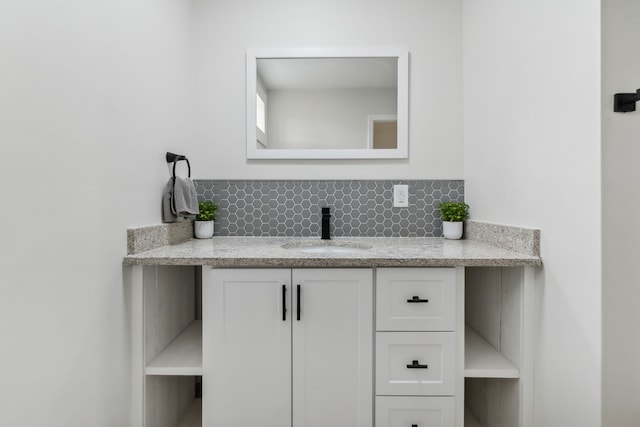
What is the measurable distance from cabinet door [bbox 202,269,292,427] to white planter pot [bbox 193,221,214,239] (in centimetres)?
64

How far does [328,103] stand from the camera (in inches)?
73.2

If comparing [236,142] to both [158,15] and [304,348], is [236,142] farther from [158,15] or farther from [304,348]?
[304,348]

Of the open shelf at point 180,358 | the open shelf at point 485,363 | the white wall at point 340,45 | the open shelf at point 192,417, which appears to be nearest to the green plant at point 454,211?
the white wall at point 340,45

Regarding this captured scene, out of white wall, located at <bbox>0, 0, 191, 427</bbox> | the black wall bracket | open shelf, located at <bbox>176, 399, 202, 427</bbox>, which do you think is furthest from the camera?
open shelf, located at <bbox>176, 399, 202, 427</bbox>

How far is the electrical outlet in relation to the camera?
191 centimetres

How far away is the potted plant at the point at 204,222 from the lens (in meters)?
1.84

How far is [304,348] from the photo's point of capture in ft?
4.21

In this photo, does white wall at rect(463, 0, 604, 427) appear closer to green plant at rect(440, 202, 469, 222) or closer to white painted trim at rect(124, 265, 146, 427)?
green plant at rect(440, 202, 469, 222)

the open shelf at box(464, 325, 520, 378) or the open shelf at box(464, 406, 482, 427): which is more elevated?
the open shelf at box(464, 325, 520, 378)

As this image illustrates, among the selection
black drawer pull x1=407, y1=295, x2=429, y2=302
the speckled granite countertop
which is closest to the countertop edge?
the speckled granite countertop

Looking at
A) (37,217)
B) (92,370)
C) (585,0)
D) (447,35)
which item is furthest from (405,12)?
(92,370)

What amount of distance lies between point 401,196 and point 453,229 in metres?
0.32

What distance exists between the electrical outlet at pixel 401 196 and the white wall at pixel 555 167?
1.42 feet

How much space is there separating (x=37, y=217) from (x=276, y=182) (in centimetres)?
116
